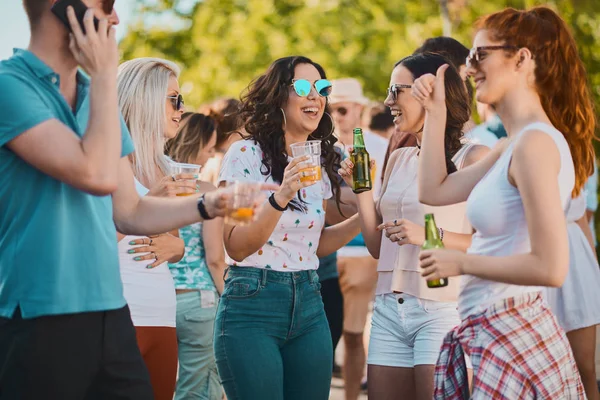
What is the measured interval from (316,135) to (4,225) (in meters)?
2.55

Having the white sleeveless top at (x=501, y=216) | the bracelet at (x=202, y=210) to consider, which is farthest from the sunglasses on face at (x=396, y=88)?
the bracelet at (x=202, y=210)

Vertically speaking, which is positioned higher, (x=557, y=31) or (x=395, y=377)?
(x=557, y=31)

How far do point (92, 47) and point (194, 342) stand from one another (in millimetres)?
3057

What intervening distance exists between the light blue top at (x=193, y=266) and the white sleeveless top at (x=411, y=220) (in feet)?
4.81

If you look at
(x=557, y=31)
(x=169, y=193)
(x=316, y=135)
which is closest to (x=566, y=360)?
(x=557, y=31)

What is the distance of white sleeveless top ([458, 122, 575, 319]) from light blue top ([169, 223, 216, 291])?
2.62 metres

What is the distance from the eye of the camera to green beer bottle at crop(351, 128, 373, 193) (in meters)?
4.70

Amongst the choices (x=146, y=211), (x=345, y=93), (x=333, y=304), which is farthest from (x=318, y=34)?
(x=146, y=211)

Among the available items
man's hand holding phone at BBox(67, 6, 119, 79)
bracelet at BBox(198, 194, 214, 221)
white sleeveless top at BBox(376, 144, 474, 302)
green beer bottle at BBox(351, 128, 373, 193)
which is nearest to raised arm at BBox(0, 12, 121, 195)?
man's hand holding phone at BBox(67, 6, 119, 79)

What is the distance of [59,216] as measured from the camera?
3.04m

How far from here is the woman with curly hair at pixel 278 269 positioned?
435 centimetres

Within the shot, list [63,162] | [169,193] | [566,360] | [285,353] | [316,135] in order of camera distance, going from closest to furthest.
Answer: [63,162]
[566,360]
[169,193]
[285,353]
[316,135]

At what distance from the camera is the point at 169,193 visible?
422 cm

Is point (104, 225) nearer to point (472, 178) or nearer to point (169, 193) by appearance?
point (169, 193)
